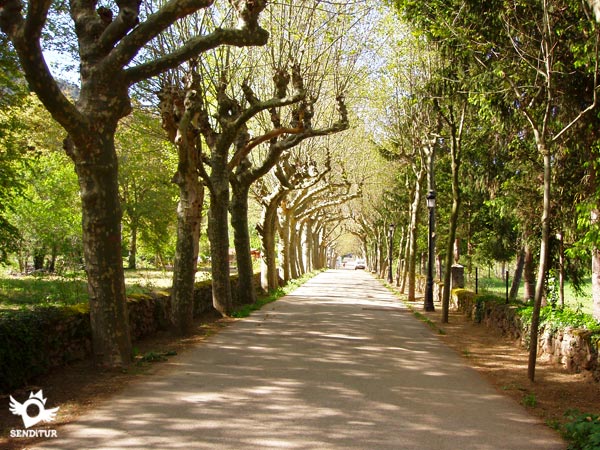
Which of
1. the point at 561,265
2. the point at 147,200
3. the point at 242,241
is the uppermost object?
the point at 147,200

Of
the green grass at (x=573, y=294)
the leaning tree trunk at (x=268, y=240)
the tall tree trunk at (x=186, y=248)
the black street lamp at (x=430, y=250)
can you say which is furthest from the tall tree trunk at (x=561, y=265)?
the tall tree trunk at (x=186, y=248)

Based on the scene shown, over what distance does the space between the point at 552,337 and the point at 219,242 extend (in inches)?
338

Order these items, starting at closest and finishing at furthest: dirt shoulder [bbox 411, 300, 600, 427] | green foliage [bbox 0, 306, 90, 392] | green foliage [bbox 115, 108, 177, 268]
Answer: green foliage [bbox 0, 306, 90, 392], dirt shoulder [bbox 411, 300, 600, 427], green foliage [bbox 115, 108, 177, 268]

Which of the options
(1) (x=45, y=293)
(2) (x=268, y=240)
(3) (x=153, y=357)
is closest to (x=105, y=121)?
(3) (x=153, y=357)

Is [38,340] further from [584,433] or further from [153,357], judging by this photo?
[584,433]

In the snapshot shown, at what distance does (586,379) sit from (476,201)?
19107mm

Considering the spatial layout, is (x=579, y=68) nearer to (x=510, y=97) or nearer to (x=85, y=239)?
(x=510, y=97)

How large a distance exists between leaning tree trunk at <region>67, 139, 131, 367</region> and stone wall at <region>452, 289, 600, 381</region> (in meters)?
6.88

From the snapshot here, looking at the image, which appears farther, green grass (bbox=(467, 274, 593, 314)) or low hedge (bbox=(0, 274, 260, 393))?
green grass (bbox=(467, 274, 593, 314))

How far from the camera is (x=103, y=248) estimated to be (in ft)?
26.0

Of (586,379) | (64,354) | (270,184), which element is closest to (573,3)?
(586,379)

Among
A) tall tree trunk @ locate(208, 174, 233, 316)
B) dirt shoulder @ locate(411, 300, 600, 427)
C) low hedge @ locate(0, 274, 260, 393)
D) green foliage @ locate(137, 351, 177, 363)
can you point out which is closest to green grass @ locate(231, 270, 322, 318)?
tall tree trunk @ locate(208, 174, 233, 316)

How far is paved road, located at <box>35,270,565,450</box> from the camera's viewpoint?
5516 millimetres

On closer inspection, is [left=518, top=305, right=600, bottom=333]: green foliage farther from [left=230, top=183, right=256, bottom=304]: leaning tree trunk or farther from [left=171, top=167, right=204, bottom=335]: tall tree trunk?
[left=230, top=183, right=256, bottom=304]: leaning tree trunk
